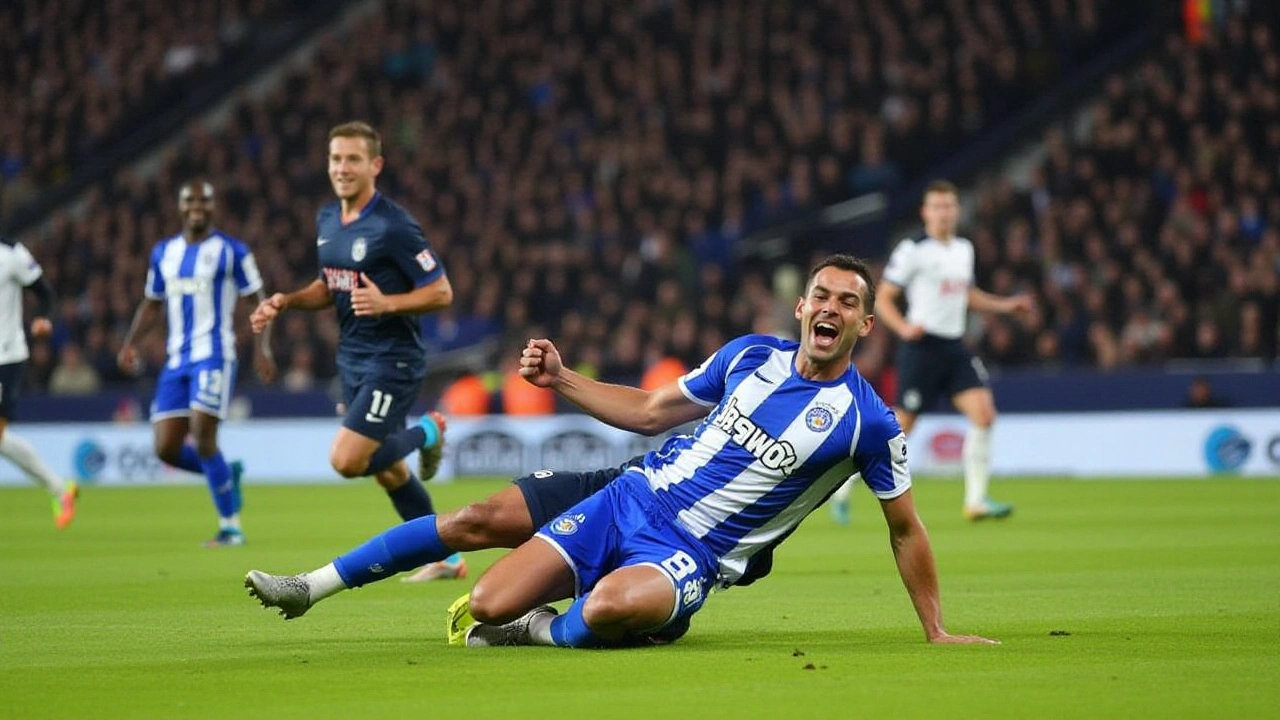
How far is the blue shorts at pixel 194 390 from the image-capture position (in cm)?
1282

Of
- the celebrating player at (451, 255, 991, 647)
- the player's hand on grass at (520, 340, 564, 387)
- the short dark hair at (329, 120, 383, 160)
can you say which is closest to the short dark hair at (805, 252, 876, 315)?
the celebrating player at (451, 255, 991, 647)

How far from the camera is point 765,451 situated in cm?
709

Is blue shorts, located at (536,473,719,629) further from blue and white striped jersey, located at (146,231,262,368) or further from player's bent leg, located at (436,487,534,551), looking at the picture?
blue and white striped jersey, located at (146,231,262,368)

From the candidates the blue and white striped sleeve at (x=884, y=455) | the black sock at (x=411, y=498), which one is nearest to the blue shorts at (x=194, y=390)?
the black sock at (x=411, y=498)

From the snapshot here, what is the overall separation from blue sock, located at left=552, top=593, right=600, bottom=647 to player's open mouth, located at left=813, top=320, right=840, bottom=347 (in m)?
1.27

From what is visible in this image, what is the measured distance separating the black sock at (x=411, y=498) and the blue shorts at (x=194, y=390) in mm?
2689

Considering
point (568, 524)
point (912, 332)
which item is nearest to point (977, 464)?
point (912, 332)

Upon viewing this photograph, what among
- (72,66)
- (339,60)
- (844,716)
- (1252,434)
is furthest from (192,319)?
(72,66)

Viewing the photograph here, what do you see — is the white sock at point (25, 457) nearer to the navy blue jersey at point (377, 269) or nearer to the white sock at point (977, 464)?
the navy blue jersey at point (377, 269)

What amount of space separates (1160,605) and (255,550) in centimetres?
624

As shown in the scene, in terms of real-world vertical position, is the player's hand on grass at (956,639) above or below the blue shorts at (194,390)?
below

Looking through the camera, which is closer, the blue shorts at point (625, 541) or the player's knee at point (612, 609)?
the player's knee at point (612, 609)

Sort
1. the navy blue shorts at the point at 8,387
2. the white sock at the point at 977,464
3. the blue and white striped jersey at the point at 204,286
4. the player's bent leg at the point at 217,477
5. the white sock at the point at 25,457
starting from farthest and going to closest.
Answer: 1. the white sock at the point at 977,464
2. the white sock at the point at 25,457
3. the navy blue shorts at the point at 8,387
4. the blue and white striped jersey at the point at 204,286
5. the player's bent leg at the point at 217,477

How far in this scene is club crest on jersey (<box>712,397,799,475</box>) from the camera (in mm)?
7059
